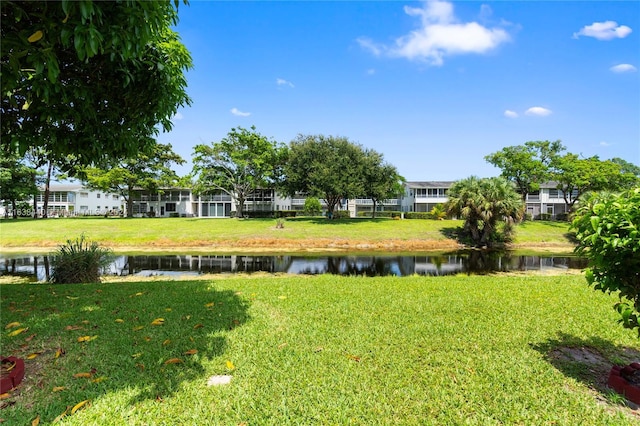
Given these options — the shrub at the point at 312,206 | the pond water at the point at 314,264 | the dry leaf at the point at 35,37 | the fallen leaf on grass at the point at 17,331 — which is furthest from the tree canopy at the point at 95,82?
the shrub at the point at 312,206

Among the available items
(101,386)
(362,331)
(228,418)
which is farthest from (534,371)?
(101,386)

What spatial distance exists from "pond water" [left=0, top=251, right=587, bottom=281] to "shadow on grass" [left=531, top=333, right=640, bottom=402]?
32.6 feet

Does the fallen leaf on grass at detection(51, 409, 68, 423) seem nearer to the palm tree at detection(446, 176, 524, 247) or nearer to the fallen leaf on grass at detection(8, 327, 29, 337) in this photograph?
the fallen leaf on grass at detection(8, 327, 29, 337)

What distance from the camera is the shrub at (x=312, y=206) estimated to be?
4312cm

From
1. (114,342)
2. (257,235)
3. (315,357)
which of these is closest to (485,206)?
(257,235)

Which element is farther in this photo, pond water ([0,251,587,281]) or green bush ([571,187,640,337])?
pond water ([0,251,587,281])

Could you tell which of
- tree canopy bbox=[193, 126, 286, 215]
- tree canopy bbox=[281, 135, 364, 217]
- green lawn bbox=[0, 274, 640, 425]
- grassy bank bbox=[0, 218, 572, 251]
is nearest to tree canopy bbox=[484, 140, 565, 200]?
grassy bank bbox=[0, 218, 572, 251]

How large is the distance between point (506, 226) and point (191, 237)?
24.3 m

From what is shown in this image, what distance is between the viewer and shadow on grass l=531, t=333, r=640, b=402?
358 cm

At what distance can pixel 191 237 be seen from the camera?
25.7m

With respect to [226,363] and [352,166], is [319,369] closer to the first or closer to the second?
[226,363]

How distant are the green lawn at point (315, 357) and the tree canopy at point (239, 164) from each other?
106 feet

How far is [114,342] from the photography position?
14.1 feet

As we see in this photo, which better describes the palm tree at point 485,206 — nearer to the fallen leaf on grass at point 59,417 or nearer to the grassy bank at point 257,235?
the grassy bank at point 257,235
